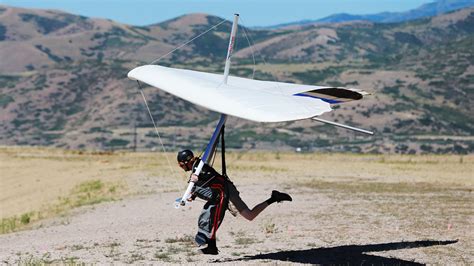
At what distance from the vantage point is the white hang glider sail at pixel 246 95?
44.5ft

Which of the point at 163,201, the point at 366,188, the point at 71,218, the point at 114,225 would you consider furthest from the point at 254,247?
the point at 366,188

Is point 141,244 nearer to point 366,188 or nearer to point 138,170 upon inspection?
point 366,188

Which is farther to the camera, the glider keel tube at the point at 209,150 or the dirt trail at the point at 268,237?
the dirt trail at the point at 268,237

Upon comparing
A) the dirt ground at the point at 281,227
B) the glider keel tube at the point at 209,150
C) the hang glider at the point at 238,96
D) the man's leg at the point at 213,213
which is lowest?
the dirt ground at the point at 281,227

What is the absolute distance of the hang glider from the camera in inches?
536

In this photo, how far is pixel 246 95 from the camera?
15055 millimetres

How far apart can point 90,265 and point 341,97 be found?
6.52m

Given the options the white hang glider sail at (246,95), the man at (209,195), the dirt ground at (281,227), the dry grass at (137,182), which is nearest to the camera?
the white hang glider sail at (246,95)

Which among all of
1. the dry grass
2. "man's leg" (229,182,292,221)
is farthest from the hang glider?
the dry grass

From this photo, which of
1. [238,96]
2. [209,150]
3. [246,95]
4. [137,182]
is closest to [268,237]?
[209,150]

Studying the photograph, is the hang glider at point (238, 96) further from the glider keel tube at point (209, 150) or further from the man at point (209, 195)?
the man at point (209, 195)

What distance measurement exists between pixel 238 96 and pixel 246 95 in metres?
0.21

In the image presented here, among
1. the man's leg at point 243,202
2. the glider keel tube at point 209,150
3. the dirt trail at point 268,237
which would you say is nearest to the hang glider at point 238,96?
the glider keel tube at point 209,150

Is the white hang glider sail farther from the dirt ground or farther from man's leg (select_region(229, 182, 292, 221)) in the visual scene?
the dirt ground
